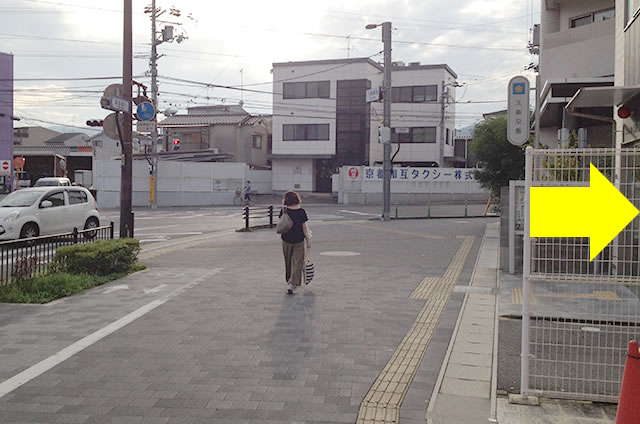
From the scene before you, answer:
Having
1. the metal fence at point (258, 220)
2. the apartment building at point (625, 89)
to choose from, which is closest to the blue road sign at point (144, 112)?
the apartment building at point (625, 89)

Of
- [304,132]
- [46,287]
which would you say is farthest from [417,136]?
[46,287]

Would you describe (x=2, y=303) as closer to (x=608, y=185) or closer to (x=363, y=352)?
(x=363, y=352)

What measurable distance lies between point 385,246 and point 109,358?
11004 millimetres

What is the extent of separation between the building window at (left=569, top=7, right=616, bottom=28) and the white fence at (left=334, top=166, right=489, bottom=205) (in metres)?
18.8

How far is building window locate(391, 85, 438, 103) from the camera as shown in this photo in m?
47.5

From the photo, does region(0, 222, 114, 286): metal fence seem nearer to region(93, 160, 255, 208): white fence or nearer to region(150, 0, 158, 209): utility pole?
region(150, 0, 158, 209): utility pole

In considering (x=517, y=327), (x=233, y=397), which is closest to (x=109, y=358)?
(x=233, y=397)

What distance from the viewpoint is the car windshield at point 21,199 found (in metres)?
15.3

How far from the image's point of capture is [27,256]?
887cm

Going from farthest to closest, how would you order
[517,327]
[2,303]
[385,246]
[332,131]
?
[332,131] → [385,246] → [2,303] → [517,327]

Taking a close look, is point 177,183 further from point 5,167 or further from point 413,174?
point 413,174

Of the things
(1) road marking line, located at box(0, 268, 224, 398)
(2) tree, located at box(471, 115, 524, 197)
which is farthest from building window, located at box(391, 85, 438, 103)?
(1) road marking line, located at box(0, 268, 224, 398)

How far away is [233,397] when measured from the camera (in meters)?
4.70

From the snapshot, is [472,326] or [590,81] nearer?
[472,326]
